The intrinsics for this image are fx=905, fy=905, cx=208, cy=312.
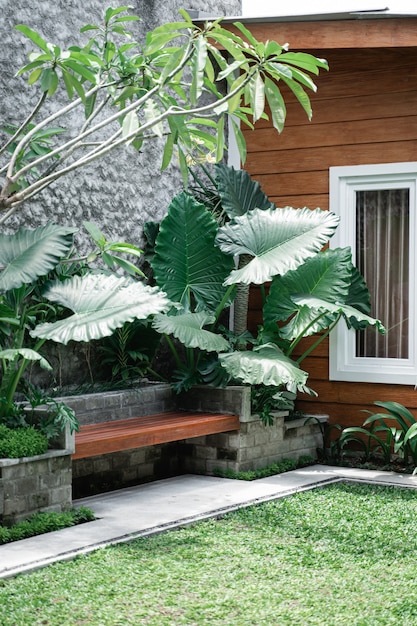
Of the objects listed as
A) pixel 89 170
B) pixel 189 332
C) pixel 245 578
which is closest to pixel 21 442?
pixel 245 578

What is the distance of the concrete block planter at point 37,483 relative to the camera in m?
4.75

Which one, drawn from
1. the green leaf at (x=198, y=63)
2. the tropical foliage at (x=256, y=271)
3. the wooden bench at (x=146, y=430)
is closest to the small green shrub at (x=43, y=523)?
the wooden bench at (x=146, y=430)

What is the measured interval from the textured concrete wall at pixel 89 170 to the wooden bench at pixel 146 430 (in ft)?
4.75

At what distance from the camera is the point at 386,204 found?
718 centimetres

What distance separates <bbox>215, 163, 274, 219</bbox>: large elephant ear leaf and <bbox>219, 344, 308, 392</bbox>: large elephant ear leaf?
127 cm

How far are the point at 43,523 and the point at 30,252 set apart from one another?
1.58 m

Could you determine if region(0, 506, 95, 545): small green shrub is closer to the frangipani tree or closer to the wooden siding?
the frangipani tree

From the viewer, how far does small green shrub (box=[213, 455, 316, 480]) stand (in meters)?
6.41

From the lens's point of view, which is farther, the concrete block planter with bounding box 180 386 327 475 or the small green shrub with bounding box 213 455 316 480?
the concrete block planter with bounding box 180 386 327 475

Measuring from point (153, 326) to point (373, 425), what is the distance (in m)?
2.02

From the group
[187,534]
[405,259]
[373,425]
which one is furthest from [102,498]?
[405,259]

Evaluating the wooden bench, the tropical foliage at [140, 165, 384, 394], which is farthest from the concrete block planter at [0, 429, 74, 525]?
the tropical foliage at [140, 165, 384, 394]

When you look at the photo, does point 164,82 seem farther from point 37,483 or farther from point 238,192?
point 238,192

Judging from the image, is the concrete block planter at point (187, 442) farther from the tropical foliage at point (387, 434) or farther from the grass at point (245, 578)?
the grass at point (245, 578)
